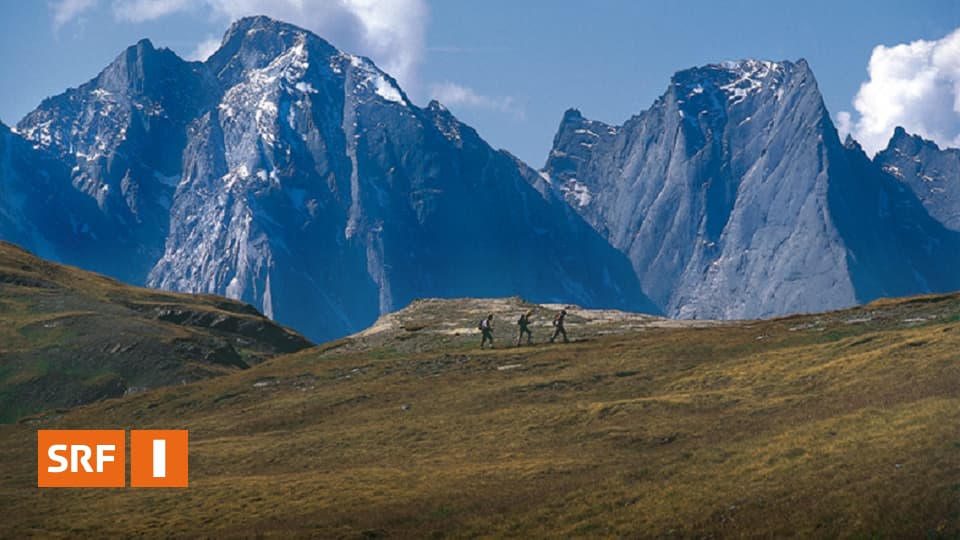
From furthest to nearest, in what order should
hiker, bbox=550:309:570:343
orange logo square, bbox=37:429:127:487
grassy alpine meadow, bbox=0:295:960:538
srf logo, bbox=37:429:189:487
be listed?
hiker, bbox=550:309:570:343
orange logo square, bbox=37:429:127:487
srf logo, bbox=37:429:189:487
grassy alpine meadow, bbox=0:295:960:538

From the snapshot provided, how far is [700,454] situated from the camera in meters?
54.4

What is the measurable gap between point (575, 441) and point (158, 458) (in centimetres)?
2843

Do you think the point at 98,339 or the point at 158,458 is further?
the point at 98,339

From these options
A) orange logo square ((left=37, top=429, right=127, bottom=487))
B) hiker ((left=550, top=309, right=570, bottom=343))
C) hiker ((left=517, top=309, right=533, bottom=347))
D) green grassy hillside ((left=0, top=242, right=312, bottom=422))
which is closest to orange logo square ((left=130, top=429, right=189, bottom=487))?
orange logo square ((left=37, top=429, right=127, bottom=487))

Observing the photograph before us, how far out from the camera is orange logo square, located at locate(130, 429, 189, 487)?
64.3 metres

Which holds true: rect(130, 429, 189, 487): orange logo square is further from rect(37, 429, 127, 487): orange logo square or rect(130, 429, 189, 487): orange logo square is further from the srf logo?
rect(37, 429, 127, 487): orange logo square

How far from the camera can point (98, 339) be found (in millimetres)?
114750

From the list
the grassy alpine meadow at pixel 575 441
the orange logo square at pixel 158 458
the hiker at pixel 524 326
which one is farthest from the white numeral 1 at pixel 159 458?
the hiker at pixel 524 326

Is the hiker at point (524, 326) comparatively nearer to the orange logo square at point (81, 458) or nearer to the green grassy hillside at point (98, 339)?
the orange logo square at point (81, 458)

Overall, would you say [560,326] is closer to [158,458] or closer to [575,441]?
[575,441]

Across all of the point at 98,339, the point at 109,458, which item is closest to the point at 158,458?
the point at 109,458

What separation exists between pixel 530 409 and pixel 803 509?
95.4ft

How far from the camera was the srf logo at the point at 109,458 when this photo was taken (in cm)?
6544

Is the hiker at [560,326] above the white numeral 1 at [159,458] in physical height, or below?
above
